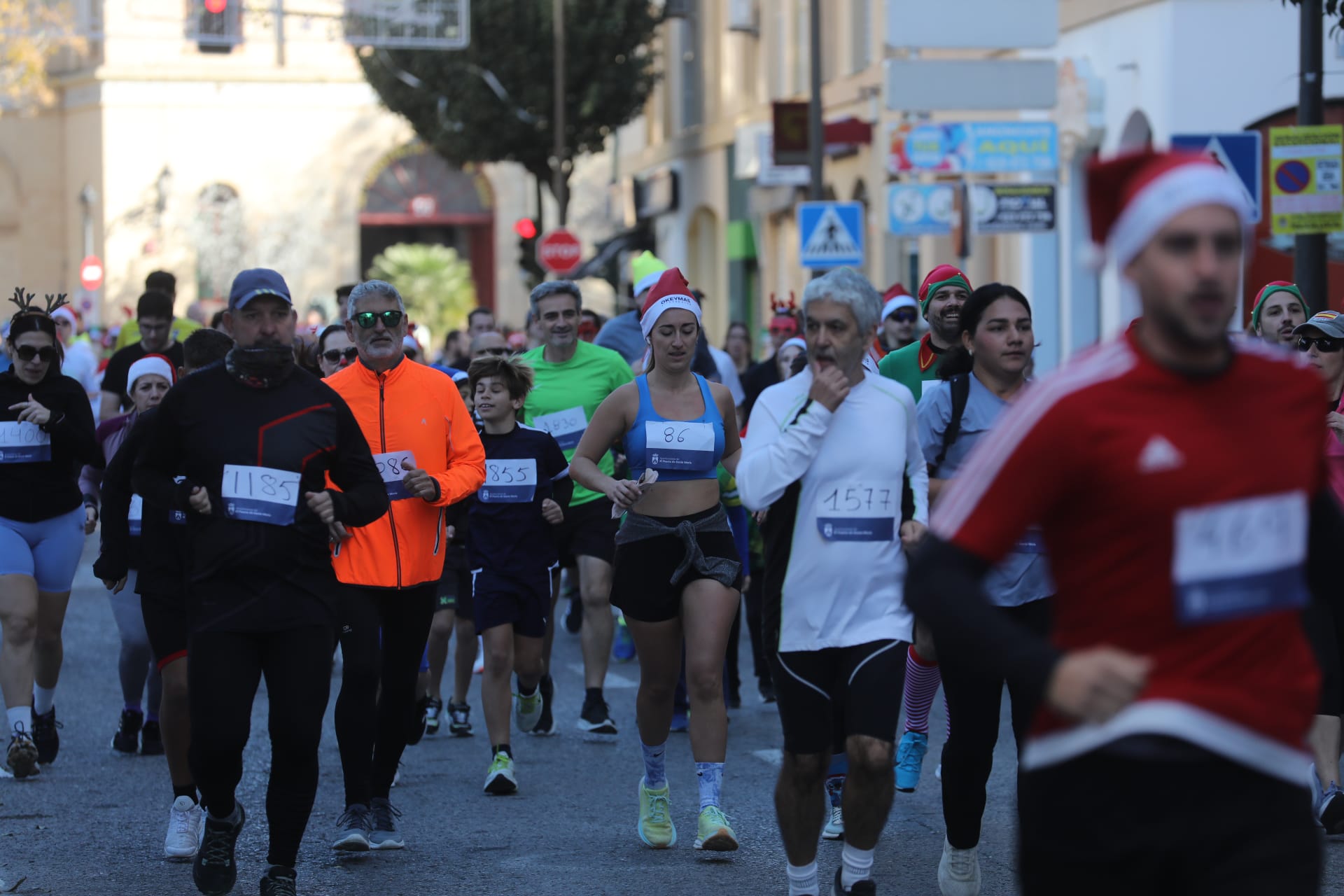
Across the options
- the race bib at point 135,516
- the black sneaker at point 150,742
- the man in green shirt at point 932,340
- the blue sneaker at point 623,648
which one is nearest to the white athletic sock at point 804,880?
the man in green shirt at point 932,340

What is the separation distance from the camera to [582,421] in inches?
392

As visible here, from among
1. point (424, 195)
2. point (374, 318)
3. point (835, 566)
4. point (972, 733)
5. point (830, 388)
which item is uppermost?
point (424, 195)

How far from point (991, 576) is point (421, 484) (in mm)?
2207

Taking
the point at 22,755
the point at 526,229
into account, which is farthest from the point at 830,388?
the point at 526,229

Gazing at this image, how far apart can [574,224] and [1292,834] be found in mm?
57867

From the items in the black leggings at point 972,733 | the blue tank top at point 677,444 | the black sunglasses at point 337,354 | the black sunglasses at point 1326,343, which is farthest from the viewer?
the black sunglasses at point 337,354

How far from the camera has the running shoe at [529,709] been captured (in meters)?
9.26

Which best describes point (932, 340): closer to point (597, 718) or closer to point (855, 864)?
point (597, 718)

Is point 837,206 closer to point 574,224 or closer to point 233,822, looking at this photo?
point 233,822

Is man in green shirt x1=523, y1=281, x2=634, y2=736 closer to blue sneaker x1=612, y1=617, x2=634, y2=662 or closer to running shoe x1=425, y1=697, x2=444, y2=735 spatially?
running shoe x1=425, y1=697, x2=444, y2=735

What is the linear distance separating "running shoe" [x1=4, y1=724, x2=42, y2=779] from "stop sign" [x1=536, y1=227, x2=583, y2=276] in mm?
25304

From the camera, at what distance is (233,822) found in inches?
248

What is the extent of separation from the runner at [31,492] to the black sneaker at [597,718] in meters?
2.54

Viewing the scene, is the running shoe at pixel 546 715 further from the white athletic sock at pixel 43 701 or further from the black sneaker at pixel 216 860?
the black sneaker at pixel 216 860
